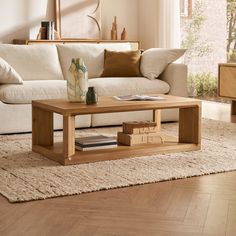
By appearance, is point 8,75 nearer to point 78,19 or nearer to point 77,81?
point 77,81

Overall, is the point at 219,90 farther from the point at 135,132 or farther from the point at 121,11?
the point at 135,132

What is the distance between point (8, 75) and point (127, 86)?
116 cm

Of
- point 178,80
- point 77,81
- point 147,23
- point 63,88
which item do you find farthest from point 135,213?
point 147,23

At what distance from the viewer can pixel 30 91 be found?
541 cm

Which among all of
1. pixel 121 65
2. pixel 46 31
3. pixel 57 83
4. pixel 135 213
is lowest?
pixel 135 213

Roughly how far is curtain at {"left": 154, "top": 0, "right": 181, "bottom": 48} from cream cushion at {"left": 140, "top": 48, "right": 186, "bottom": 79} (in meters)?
2.02

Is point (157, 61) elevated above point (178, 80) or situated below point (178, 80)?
above

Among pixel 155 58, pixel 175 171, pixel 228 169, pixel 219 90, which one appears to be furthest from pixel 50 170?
pixel 219 90

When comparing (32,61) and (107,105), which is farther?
(32,61)

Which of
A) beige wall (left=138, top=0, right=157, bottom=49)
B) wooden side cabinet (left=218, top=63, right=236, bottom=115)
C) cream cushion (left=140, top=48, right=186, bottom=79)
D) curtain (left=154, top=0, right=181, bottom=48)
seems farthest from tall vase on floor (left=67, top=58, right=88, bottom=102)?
beige wall (left=138, top=0, right=157, bottom=49)

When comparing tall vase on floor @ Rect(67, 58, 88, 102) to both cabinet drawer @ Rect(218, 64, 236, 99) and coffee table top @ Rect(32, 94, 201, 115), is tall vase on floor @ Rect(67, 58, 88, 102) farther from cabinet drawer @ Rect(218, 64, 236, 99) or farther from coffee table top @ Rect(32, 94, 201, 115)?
cabinet drawer @ Rect(218, 64, 236, 99)

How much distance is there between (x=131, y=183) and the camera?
3.58 m

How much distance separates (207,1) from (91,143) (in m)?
4.88

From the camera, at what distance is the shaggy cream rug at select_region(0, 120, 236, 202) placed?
11.3 feet
